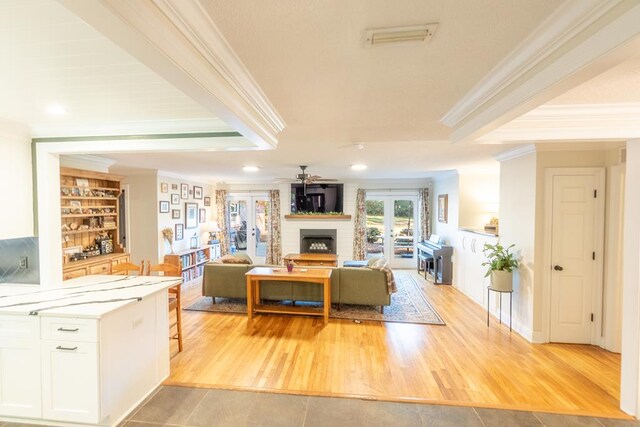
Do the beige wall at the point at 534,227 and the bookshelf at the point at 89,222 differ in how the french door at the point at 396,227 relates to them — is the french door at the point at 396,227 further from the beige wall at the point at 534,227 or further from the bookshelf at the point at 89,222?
the bookshelf at the point at 89,222

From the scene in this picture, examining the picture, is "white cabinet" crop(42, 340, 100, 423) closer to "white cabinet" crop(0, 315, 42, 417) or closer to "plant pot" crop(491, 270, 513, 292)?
"white cabinet" crop(0, 315, 42, 417)

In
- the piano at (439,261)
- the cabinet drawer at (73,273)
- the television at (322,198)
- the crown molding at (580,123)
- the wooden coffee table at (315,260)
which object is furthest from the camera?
the television at (322,198)

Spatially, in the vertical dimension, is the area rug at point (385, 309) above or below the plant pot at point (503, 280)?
below

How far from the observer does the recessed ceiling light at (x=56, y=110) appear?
1.97m

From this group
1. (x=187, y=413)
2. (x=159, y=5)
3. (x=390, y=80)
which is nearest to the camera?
(x=159, y=5)

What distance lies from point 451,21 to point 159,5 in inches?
40.1

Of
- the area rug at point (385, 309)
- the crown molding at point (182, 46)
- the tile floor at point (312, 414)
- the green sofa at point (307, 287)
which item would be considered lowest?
the area rug at point (385, 309)

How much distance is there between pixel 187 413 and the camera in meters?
2.17

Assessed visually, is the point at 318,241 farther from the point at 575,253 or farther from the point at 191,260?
the point at 575,253

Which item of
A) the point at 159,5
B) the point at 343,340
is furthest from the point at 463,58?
the point at 343,340

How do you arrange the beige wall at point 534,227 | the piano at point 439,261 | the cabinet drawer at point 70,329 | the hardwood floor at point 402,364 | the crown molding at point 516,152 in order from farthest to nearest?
the piano at point 439,261 → the crown molding at point 516,152 → the beige wall at point 534,227 → the hardwood floor at point 402,364 → the cabinet drawer at point 70,329

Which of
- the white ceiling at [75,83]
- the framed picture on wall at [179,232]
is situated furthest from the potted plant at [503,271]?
the framed picture on wall at [179,232]

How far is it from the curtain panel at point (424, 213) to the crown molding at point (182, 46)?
20.8 feet

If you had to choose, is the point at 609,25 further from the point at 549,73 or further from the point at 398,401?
the point at 398,401
